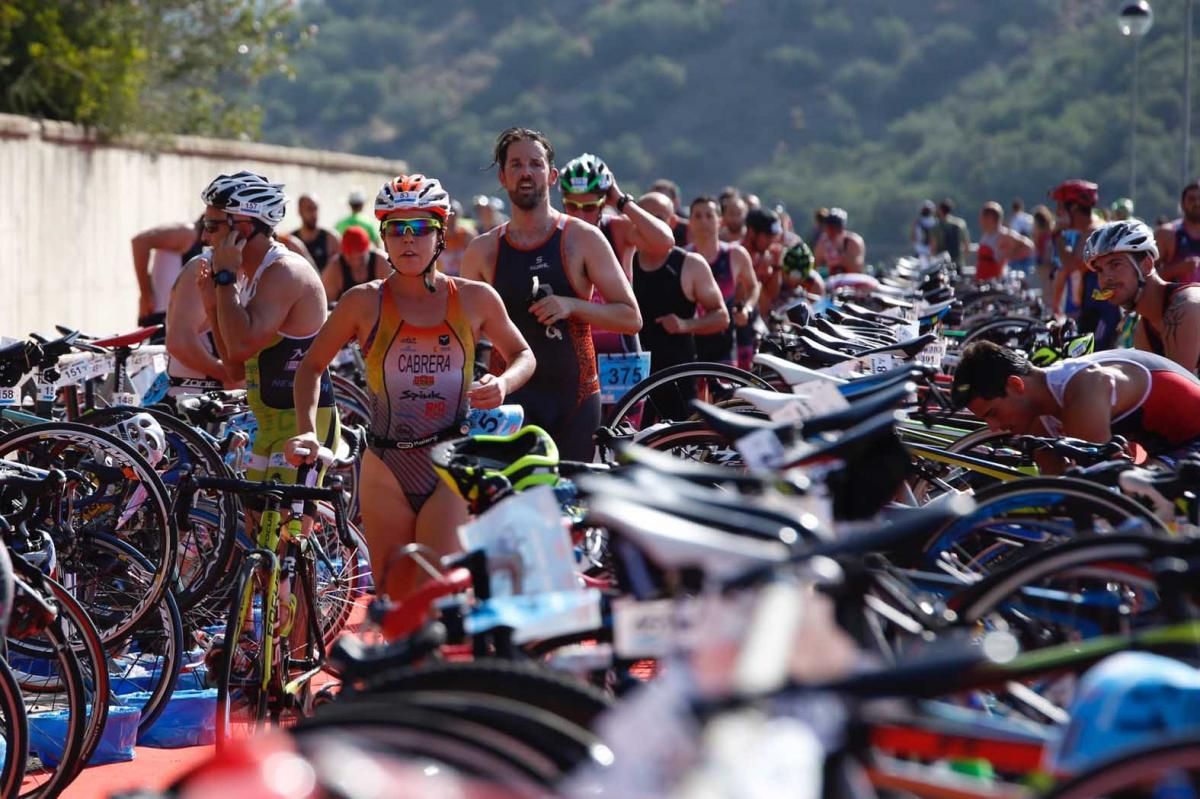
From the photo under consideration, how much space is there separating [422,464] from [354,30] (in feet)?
405

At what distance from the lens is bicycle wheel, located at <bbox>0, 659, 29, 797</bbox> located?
5.04 meters

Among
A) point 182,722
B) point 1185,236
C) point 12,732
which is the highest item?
point 1185,236

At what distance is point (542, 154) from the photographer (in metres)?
7.57

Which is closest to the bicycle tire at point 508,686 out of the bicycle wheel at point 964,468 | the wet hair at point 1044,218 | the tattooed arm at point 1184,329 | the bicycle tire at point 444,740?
the bicycle tire at point 444,740

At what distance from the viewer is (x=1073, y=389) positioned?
6.70 metres

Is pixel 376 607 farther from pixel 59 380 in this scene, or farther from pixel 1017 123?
pixel 1017 123

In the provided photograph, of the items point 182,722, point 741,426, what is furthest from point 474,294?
point 182,722

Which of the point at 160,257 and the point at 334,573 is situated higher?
the point at 160,257

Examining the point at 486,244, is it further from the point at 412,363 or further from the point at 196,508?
the point at 412,363

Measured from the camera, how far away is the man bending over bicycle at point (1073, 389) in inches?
267

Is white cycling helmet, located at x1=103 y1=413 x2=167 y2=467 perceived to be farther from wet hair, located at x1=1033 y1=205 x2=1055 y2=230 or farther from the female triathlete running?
wet hair, located at x1=1033 y1=205 x2=1055 y2=230

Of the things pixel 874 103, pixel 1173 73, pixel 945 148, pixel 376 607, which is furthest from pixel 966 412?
pixel 874 103

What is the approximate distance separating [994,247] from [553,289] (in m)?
17.7

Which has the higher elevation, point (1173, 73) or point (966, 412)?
point (1173, 73)
